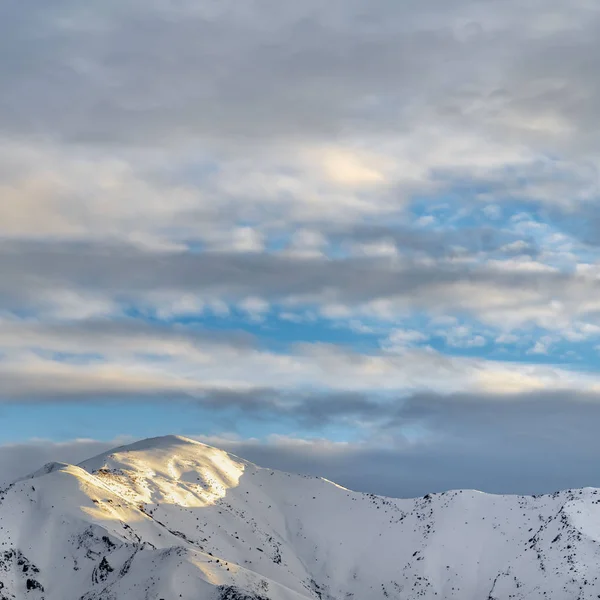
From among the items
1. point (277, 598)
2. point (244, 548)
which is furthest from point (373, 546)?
point (277, 598)

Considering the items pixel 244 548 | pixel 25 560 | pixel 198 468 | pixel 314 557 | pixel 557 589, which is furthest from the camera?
pixel 198 468

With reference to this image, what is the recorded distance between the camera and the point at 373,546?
180 m

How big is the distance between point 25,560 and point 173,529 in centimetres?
2792

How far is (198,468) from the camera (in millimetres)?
189750

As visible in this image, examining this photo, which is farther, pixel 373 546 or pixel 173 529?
pixel 373 546

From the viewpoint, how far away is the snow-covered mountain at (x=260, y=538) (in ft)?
431

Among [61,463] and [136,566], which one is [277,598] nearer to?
[136,566]

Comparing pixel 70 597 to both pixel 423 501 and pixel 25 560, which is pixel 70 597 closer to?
pixel 25 560

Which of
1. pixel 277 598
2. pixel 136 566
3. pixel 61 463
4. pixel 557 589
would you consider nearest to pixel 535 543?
pixel 557 589

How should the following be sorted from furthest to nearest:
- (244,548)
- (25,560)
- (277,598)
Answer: (244,548) < (25,560) < (277,598)

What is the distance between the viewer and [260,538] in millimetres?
172250

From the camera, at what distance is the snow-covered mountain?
131 metres

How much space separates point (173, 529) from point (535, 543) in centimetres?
6469

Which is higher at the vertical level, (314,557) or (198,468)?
(198,468)
